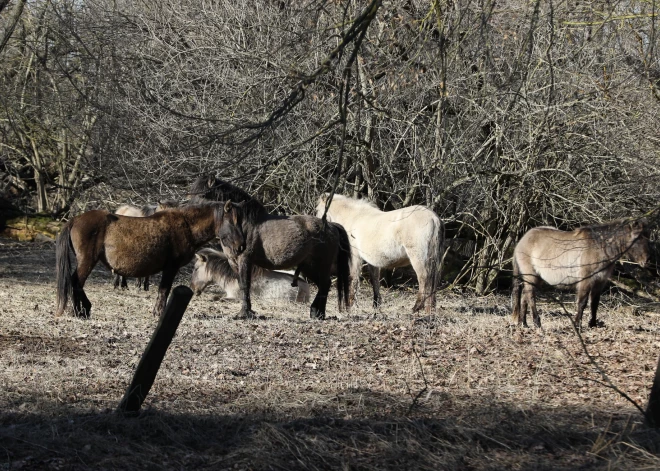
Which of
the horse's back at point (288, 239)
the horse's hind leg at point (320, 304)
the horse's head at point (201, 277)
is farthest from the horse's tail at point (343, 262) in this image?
the horse's head at point (201, 277)

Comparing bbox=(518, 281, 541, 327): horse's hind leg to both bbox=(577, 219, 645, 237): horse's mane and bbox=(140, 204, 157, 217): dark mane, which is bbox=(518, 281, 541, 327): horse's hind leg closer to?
bbox=(577, 219, 645, 237): horse's mane

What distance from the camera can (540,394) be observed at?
7.07 m

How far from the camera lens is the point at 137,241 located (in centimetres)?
1163

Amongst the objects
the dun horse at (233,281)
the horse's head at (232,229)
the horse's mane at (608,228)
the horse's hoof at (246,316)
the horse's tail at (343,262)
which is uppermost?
the horse's mane at (608,228)

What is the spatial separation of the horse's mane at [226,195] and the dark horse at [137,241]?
29 cm

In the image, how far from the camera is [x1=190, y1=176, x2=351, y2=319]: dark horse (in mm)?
12500

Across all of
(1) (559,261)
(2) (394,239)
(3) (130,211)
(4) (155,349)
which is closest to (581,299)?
(1) (559,261)

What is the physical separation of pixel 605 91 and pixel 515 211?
3.54 metres

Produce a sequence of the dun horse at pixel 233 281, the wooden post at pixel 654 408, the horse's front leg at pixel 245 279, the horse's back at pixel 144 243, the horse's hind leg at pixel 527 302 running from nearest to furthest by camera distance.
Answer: the wooden post at pixel 654 408 → the horse's hind leg at pixel 527 302 → the horse's back at pixel 144 243 → the horse's front leg at pixel 245 279 → the dun horse at pixel 233 281

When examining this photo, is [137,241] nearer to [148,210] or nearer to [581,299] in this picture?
[148,210]

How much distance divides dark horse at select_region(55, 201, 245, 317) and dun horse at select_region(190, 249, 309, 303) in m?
3.68

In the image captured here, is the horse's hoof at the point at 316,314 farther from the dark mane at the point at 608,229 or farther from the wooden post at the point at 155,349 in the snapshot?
the wooden post at the point at 155,349

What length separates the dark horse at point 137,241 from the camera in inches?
450

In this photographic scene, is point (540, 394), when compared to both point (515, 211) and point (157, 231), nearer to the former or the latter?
point (157, 231)
